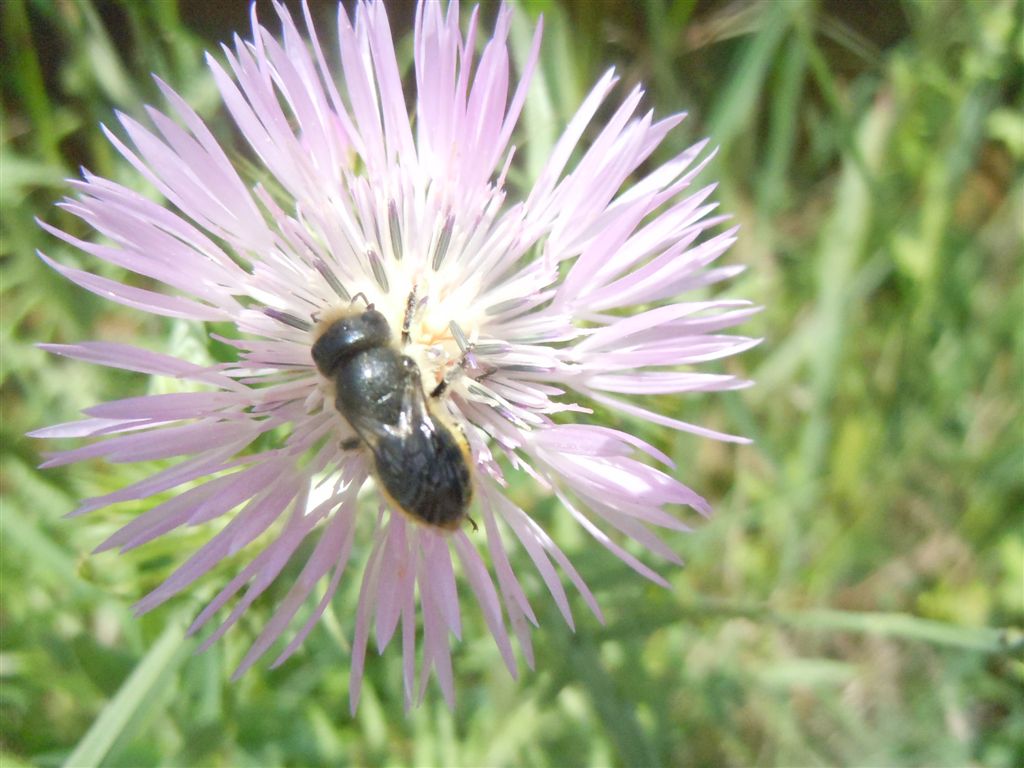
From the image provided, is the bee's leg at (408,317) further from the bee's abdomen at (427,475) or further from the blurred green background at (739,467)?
the blurred green background at (739,467)

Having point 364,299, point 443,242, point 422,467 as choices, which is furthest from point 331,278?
point 422,467

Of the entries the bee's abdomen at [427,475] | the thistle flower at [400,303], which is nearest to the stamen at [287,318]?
the thistle flower at [400,303]

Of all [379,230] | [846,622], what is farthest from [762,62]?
[846,622]

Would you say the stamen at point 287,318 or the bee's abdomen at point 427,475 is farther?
the stamen at point 287,318

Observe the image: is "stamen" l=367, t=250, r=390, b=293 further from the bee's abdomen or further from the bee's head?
the bee's abdomen

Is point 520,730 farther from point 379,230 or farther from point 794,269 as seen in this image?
point 794,269

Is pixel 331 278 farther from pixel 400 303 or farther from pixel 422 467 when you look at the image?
Answer: pixel 422 467
